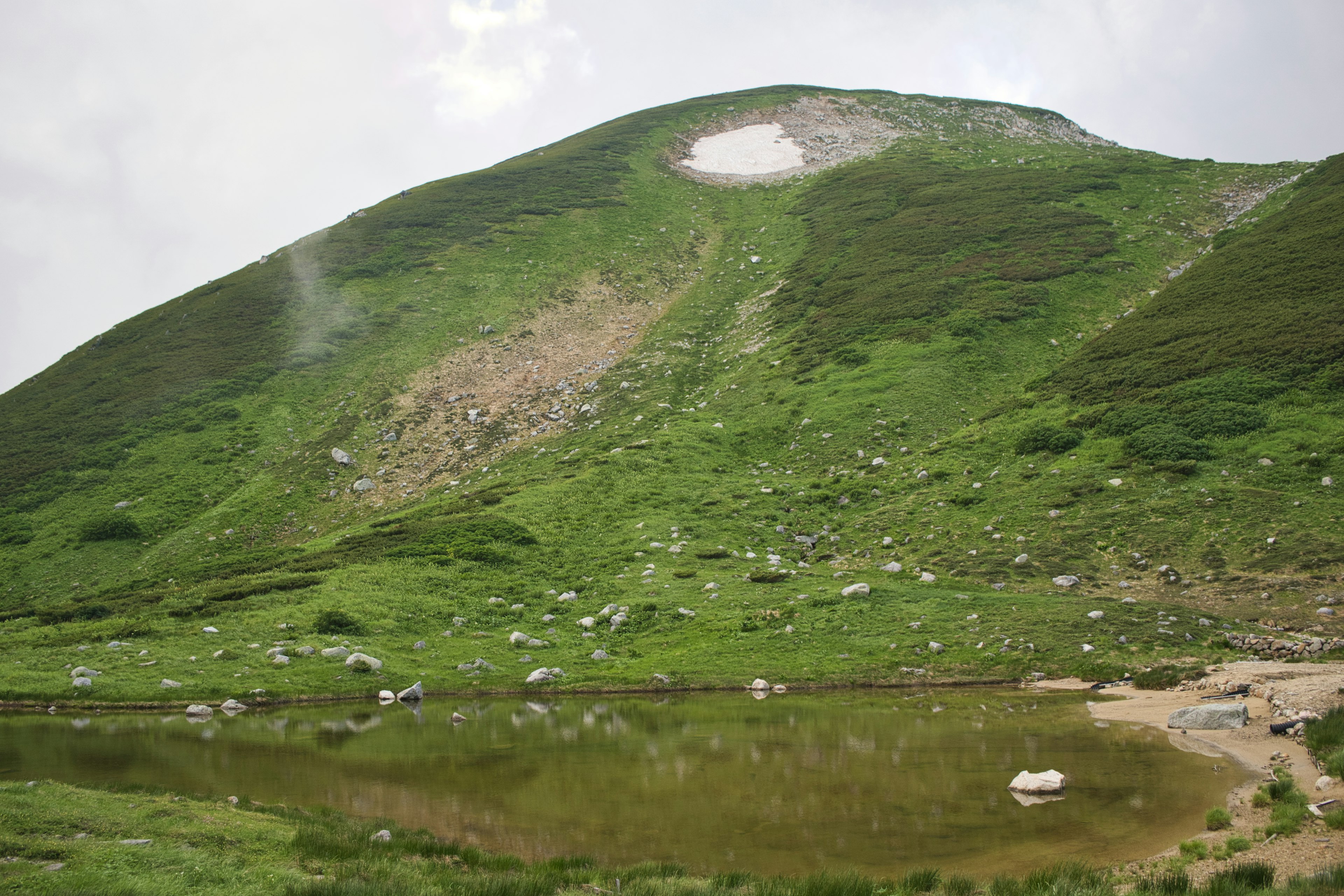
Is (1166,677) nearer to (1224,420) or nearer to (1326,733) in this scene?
(1326,733)

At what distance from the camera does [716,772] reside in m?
Answer: 12.0

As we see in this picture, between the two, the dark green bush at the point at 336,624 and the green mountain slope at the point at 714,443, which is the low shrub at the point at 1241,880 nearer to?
the green mountain slope at the point at 714,443

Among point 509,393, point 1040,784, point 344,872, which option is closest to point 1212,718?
point 1040,784

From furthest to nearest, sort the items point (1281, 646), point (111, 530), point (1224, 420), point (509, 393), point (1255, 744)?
point (509, 393)
point (111, 530)
point (1224, 420)
point (1281, 646)
point (1255, 744)

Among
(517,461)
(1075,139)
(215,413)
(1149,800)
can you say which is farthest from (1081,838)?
(1075,139)

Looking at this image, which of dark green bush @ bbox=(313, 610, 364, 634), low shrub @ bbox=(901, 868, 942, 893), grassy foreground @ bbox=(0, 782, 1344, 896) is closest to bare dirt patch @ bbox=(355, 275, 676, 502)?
dark green bush @ bbox=(313, 610, 364, 634)

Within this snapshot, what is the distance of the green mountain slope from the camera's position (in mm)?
21172

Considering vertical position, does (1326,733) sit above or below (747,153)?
below

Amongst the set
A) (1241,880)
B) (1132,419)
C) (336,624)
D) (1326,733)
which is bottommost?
(1326,733)

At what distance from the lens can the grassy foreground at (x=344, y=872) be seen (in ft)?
23.6

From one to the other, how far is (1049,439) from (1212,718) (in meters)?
17.8

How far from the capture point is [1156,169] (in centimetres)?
6469

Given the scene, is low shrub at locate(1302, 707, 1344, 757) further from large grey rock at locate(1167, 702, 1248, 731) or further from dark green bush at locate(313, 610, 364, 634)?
dark green bush at locate(313, 610, 364, 634)

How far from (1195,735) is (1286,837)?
15.8 ft
